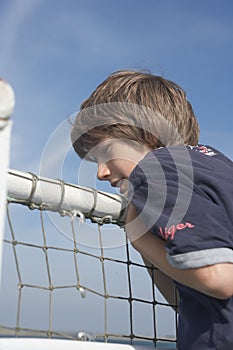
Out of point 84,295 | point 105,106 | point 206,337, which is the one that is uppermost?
point 105,106

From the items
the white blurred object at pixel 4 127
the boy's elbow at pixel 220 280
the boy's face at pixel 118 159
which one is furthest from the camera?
the boy's face at pixel 118 159

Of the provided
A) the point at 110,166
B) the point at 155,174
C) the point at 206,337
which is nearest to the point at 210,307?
the point at 206,337

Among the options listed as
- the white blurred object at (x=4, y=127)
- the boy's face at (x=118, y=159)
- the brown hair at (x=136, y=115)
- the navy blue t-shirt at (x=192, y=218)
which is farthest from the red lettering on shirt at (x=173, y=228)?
the white blurred object at (x=4, y=127)

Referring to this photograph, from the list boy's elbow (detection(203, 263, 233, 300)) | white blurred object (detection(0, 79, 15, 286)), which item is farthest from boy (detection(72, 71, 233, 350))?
white blurred object (detection(0, 79, 15, 286))

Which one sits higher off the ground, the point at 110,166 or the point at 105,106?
the point at 105,106

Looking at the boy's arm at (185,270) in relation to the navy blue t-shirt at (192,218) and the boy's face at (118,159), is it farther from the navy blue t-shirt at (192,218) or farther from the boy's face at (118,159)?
the boy's face at (118,159)

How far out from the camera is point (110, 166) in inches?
58.4

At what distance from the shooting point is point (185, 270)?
3.89 feet

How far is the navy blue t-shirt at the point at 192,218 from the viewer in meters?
1.17

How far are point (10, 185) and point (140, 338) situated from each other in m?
0.60

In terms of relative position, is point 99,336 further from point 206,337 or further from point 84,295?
point 206,337

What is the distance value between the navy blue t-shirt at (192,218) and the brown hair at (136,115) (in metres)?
0.19

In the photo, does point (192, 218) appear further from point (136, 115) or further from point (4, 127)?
point (4, 127)

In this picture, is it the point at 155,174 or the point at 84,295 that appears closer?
the point at 155,174
